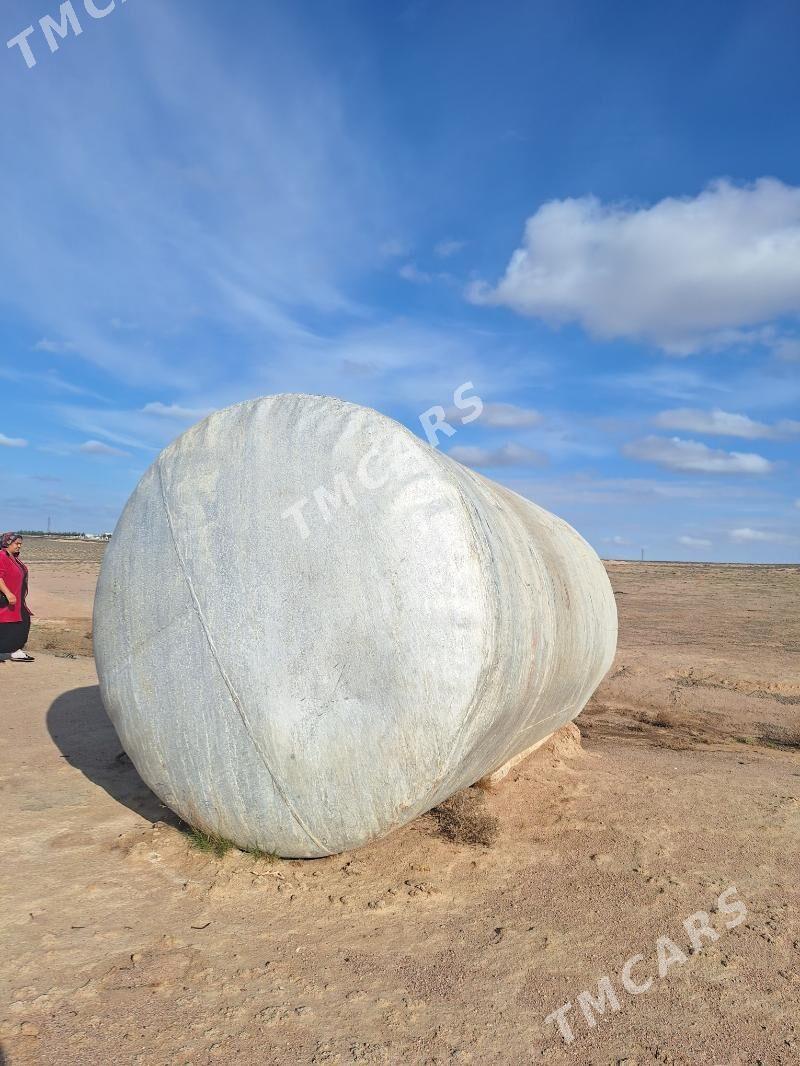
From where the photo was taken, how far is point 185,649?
3.49 metres

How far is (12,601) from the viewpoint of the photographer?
8766 millimetres

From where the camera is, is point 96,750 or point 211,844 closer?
point 211,844

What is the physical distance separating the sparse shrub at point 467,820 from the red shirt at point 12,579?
620 cm

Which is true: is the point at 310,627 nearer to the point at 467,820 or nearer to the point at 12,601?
the point at 467,820

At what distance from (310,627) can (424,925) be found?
4.73 feet

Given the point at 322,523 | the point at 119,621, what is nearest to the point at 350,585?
the point at 322,523

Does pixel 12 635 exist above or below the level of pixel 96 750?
above

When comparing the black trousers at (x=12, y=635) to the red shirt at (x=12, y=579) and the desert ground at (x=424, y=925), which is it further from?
the desert ground at (x=424, y=925)

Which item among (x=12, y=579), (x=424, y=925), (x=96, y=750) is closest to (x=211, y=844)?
(x=424, y=925)

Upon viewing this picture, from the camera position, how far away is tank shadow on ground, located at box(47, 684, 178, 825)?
15.5 ft

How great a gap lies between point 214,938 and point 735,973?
2157 mm

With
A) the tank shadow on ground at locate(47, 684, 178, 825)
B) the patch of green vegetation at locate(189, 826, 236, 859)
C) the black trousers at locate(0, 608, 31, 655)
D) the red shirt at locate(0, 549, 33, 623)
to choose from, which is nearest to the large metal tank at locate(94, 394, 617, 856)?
the patch of green vegetation at locate(189, 826, 236, 859)

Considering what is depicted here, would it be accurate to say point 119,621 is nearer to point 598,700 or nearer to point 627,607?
point 598,700

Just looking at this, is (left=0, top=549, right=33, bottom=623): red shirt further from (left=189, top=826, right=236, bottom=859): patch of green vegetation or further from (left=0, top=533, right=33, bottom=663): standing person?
(left=189, top=826, right=236, bottom=859): patch of green vegetation
